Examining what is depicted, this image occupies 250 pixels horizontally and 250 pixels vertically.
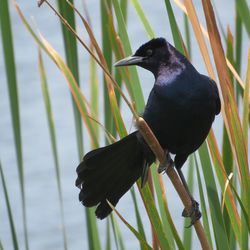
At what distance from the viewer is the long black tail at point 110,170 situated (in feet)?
8.34

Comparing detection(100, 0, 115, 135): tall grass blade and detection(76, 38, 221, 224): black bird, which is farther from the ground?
detection(100, 0, 115, 135): tall grass blade

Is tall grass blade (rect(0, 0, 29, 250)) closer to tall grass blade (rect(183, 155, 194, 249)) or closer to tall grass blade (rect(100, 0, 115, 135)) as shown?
tall grass blade (rect(100, 0, 115, 135))

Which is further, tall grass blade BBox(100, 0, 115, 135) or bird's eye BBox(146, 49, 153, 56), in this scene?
bird's eye BBox(146, 49, 153, 56)

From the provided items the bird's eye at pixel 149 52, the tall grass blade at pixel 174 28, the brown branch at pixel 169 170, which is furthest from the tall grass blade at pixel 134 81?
the bird's eye at pixel 149 52

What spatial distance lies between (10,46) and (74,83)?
0.64 ft

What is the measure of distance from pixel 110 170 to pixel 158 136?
172mm

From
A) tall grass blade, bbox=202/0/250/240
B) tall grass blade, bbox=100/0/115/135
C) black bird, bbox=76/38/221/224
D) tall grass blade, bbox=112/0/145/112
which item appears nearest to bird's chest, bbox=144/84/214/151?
black bird, bbox=76/38/221/224

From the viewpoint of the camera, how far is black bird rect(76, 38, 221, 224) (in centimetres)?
256

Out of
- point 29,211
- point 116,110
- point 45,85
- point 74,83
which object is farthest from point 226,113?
point 29,211

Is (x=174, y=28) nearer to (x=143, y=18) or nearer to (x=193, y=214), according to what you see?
(x=143, y=18)

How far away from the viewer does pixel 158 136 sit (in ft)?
8.73

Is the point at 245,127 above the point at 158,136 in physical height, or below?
below

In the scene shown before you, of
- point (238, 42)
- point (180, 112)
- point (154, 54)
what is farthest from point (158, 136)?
A: point (238, 42)

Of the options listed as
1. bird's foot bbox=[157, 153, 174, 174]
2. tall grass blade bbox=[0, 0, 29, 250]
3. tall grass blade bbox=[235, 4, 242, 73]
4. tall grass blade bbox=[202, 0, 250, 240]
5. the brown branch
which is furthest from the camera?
tall grass blade bbox=[235, 4, 242, 73]
